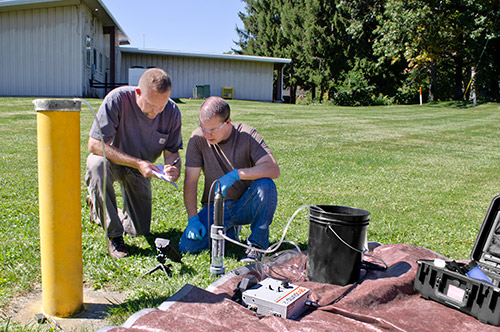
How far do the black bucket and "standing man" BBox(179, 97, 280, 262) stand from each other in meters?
0.61

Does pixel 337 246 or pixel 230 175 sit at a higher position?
pixel 230 175

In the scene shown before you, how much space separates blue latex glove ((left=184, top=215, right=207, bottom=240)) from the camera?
11.5ft

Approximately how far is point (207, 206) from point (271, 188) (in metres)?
0.64

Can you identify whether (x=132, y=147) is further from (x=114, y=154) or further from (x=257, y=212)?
(x=257, y=212)

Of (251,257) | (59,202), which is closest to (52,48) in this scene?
(251,257)

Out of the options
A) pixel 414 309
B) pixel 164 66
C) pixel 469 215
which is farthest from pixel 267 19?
pixel 414 309

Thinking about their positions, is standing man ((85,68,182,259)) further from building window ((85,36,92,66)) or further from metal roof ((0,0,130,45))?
building window ((85,36,92,66))

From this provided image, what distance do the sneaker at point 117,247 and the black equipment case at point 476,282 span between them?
2186 millimetres

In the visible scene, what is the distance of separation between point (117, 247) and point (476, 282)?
8.42ft

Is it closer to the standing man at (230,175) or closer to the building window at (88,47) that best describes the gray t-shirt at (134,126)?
the standing man at (230,175)

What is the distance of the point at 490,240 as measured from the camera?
3141 mm

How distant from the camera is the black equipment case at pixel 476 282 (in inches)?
99.6

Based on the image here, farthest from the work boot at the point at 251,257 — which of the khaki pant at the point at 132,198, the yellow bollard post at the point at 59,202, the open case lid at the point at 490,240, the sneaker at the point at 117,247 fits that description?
the open case lid at the point at 490,240

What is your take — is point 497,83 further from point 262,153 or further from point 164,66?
point 262,153
